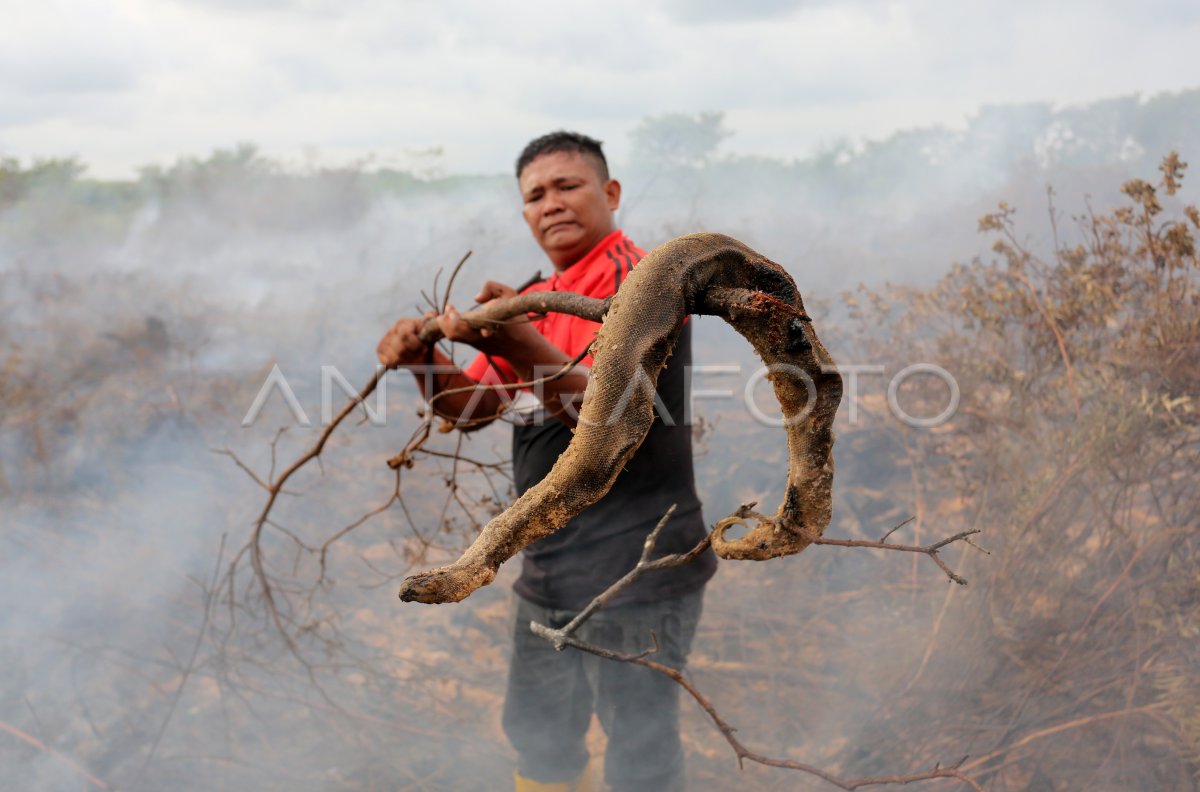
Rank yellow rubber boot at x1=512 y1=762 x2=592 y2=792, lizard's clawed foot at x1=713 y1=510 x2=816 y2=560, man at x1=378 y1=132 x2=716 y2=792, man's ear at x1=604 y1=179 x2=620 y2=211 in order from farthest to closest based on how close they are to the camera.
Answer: yellow rubber boot at x1=512 y1=762 x2=592 y2=792 < man's ear at x1=604 y1=179 x2=620 y2=211 < man at x1=378 y1=132 x2=716 y2=792 < lizard's clawed foot at x1=713 y1=510 x2=816 y2=560

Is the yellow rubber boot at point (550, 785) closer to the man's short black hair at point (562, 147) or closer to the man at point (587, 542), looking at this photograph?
the man at point (587, 542)

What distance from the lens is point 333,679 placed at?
13.8 ft

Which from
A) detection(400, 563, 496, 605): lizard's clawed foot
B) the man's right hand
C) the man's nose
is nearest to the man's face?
the man's nose

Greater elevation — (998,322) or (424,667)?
(998,322)

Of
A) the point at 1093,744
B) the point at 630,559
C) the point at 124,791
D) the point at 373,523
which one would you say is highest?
the point at 630,559

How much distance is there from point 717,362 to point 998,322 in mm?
2951

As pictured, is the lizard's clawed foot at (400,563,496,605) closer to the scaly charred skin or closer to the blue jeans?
the scaly charred skin

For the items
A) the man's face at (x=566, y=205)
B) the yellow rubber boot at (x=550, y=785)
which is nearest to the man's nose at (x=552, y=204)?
the man's face at (x=566, y=205)

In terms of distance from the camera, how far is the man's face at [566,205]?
240 cm

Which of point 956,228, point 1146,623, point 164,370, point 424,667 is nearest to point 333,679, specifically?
point 424,667

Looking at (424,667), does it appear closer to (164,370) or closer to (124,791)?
(124,791)

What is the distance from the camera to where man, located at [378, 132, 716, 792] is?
236 cm

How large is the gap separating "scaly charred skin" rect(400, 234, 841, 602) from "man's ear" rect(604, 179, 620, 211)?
119 cm

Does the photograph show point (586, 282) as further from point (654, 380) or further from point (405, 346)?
point (654, 380)
